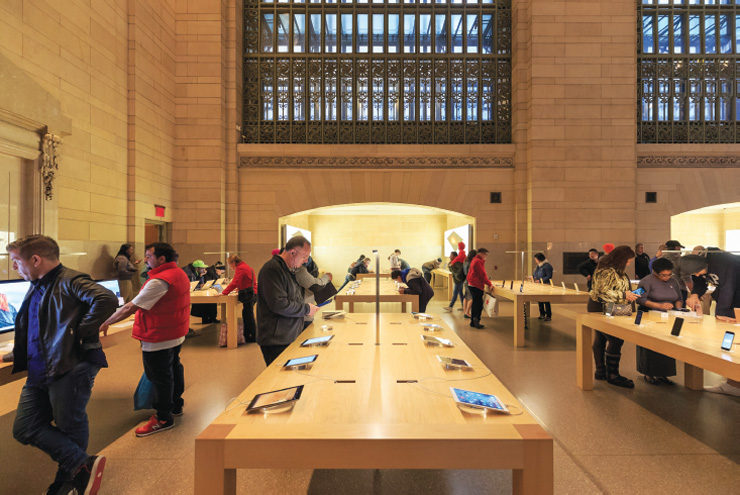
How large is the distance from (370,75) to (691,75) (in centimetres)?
935

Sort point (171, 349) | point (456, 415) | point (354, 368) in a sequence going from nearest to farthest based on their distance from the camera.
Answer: point (456, 415) < point (354, 368) < point (171, 349)

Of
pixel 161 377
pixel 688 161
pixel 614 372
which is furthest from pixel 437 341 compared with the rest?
pixel 688 161

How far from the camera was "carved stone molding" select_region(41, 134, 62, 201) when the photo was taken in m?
6.45

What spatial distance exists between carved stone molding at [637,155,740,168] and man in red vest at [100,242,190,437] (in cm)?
1284

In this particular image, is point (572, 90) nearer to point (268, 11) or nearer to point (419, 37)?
point (419, 37)

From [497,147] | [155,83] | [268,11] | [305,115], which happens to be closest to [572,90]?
[497,147]

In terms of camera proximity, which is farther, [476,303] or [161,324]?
[476,303]

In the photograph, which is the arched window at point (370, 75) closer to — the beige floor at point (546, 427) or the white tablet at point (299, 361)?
the beige floor at point (546, 427)

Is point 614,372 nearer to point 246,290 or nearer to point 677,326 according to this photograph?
point 677,326

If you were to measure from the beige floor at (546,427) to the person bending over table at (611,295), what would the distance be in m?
→ 0.16

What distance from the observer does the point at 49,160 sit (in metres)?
6.55

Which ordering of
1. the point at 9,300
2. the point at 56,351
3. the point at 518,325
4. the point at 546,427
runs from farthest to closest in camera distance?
1. the point at 518,325
2. the point at 546,427
3. the point at 9,300
4. the point at 56,351

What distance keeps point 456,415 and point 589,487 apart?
5.34 ft

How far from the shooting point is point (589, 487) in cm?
276
